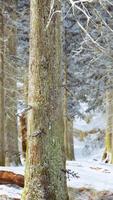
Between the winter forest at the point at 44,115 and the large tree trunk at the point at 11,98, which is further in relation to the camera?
the large tree trunk at the point at 11,98

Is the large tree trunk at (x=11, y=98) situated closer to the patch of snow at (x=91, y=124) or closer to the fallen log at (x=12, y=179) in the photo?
the fallen log at (x=12, y=179)

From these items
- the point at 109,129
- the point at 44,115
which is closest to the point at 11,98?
the point at 44,115

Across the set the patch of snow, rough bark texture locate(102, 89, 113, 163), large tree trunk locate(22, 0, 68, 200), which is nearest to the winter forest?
large tree trunk locate(22, 0, 68, 200)

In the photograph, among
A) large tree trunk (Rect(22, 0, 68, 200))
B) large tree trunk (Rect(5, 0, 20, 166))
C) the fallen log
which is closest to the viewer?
large tree trunk (Rect(22, 0, 68, 200))

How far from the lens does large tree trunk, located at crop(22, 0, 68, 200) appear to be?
7.30m

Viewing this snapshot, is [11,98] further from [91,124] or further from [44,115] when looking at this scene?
[91,124]

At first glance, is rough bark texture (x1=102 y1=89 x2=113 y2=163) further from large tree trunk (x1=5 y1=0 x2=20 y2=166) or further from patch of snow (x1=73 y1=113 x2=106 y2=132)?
patch of snow (x1=73 y1=113 x2=106 y2=132)

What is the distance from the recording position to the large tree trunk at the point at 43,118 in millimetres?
7297

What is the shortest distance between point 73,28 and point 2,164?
8.98 meters

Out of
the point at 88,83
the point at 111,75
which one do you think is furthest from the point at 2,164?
the point at 88,83

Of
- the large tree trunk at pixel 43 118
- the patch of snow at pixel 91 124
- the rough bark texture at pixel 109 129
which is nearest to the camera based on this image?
the large tree trunk at pixel 43 118

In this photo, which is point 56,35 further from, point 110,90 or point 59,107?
point 110,90

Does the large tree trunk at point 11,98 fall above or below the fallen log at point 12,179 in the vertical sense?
above

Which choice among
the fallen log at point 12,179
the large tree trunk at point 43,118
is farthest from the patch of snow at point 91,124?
the large tree trunk at point 43,118
